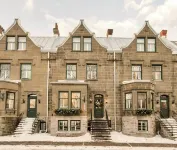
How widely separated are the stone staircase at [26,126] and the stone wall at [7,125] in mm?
672

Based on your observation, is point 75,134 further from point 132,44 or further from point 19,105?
point 132,44

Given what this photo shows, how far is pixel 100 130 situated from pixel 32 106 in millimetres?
8703

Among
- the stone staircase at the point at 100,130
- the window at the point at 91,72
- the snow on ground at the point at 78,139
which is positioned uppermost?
the window at the point at 91,72

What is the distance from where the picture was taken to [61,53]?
102 ft

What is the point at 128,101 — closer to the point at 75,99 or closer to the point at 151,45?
the point at 75,99

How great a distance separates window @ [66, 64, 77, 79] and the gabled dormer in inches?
191

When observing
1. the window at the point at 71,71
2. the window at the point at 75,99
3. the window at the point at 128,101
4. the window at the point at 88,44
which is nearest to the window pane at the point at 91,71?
the window at the point at 71,71

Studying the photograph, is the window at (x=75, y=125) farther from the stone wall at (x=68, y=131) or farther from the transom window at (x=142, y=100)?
the transom window at (x=142, y=100)

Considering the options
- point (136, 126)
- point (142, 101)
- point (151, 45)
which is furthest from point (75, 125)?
point (151, 45)

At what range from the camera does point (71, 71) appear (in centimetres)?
3112

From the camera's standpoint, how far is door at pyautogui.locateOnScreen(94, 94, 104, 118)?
30594mm

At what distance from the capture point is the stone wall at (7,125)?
89.2ft

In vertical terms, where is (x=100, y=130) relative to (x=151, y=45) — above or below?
below

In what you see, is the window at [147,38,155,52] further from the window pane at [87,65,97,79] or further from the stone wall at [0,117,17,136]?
the stone wall at [0,117,17,136]
